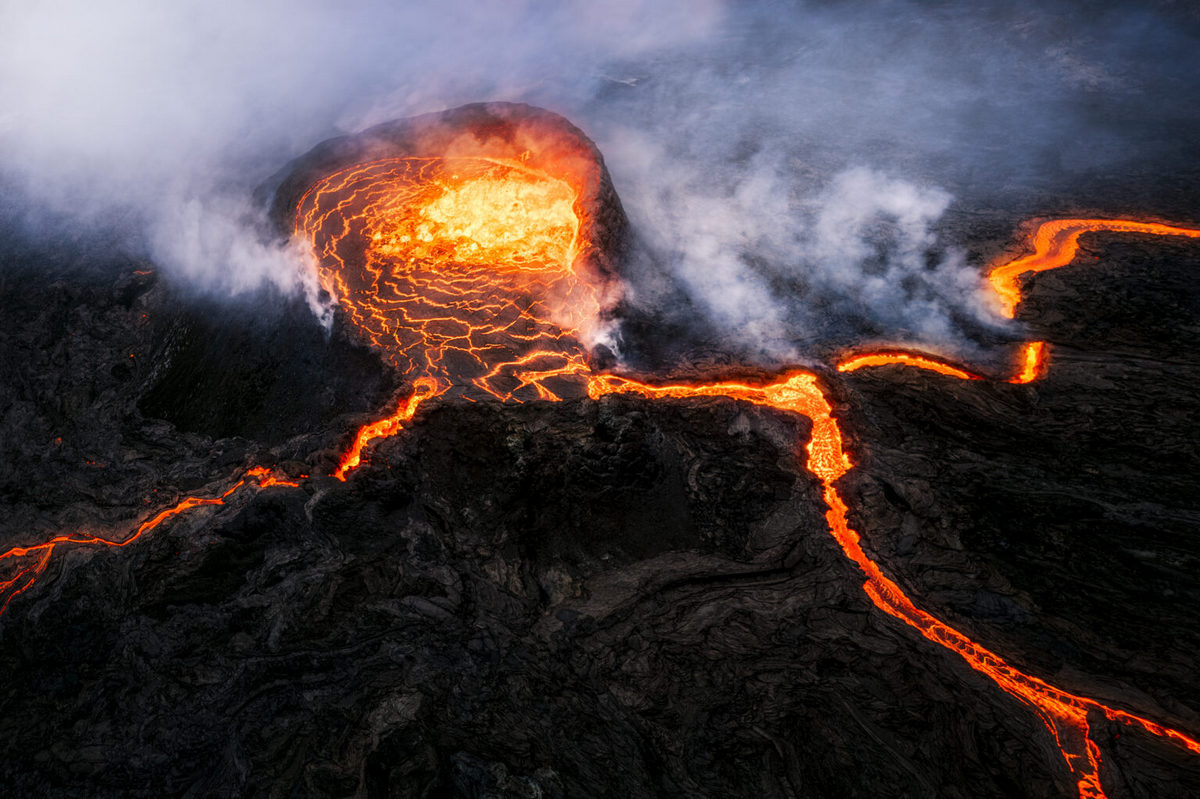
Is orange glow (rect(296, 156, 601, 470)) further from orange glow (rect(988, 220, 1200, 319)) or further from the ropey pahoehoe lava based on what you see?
orange glow (rect(988, 220, 1200, 319))

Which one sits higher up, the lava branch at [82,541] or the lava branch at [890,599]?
the lava branch at [82,541]

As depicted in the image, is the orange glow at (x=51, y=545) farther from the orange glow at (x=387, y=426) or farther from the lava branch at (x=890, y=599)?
the lava branch at (x=890, y=599)

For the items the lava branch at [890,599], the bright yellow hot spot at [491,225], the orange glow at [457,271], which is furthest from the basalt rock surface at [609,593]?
the bright yellow hot spot at [491,225]

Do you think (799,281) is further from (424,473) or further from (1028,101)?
(1028,101)

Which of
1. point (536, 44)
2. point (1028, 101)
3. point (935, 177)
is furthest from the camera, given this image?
point (536, 44)

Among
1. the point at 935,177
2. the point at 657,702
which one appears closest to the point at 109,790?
the point at 657,702
